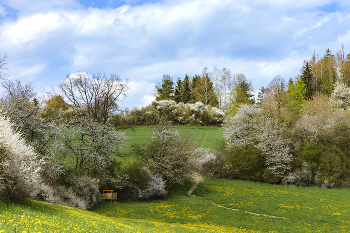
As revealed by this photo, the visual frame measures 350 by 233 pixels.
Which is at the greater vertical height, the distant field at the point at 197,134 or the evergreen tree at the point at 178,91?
the evergreen tree at the point at 178,91

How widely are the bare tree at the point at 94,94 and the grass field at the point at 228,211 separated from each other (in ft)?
40.9

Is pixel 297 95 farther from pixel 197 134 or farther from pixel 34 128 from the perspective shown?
pixel 34 128

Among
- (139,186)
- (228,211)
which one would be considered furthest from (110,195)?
(228,211)

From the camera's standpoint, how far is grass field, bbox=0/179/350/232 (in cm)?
1628

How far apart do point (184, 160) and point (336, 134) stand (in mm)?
24333

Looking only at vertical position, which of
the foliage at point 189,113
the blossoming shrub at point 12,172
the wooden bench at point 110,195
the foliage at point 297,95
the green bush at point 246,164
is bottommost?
the wooden bench at point 110,195

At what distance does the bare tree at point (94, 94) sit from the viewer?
32812 millimetres

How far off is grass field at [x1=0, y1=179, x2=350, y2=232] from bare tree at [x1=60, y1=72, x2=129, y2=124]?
12.5 metres

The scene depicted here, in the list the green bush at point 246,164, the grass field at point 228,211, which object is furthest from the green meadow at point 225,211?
the green bush at point 246,164

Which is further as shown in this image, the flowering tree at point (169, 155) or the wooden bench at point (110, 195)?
the flowering tree at point (169, 155)

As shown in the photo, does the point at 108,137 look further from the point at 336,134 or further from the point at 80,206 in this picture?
the point at 336,134

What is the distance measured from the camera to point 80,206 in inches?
887

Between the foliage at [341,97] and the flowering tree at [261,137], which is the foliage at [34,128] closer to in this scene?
the flowering tree at [261,137]

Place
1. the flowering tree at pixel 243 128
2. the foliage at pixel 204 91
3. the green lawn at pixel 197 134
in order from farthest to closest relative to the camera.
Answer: the foliage at pixel 204 91 → the green lawn at pixel 197 134 → the flowering tree at pixel 243 128
